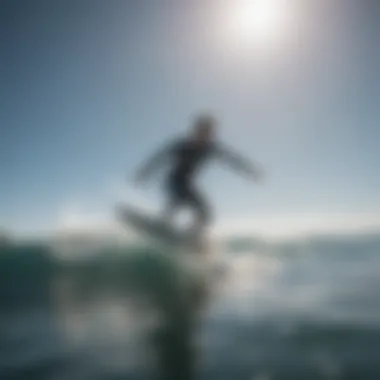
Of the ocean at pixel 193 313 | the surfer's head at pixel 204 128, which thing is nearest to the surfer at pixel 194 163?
the surfer's head at pixel 204 128

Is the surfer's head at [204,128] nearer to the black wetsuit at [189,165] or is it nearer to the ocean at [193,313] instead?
the black wetsuit at [189,165]

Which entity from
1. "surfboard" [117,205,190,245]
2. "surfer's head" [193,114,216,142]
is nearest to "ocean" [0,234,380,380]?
"surfboard" [117,205,190,245]

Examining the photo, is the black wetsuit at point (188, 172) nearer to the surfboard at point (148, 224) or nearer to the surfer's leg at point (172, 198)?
the surfer's leg at point (172, 198)

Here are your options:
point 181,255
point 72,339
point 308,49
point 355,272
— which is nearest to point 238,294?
point 181,255

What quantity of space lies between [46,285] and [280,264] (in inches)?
44.1

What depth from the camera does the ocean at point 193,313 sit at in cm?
229

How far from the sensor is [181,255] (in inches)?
95.0

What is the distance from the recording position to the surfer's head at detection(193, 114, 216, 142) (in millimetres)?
2271

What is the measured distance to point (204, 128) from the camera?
2.29m

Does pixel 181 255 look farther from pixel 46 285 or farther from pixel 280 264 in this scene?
pixel 46 285

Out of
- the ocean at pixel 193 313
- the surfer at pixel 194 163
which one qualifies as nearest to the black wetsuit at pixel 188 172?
the surfer at pixel 194 163

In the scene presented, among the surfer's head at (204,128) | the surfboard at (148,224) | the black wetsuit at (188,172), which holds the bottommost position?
the surfboard at (148,224)

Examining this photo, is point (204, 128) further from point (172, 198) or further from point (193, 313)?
point (193, 313)

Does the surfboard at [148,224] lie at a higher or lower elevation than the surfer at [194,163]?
lower
